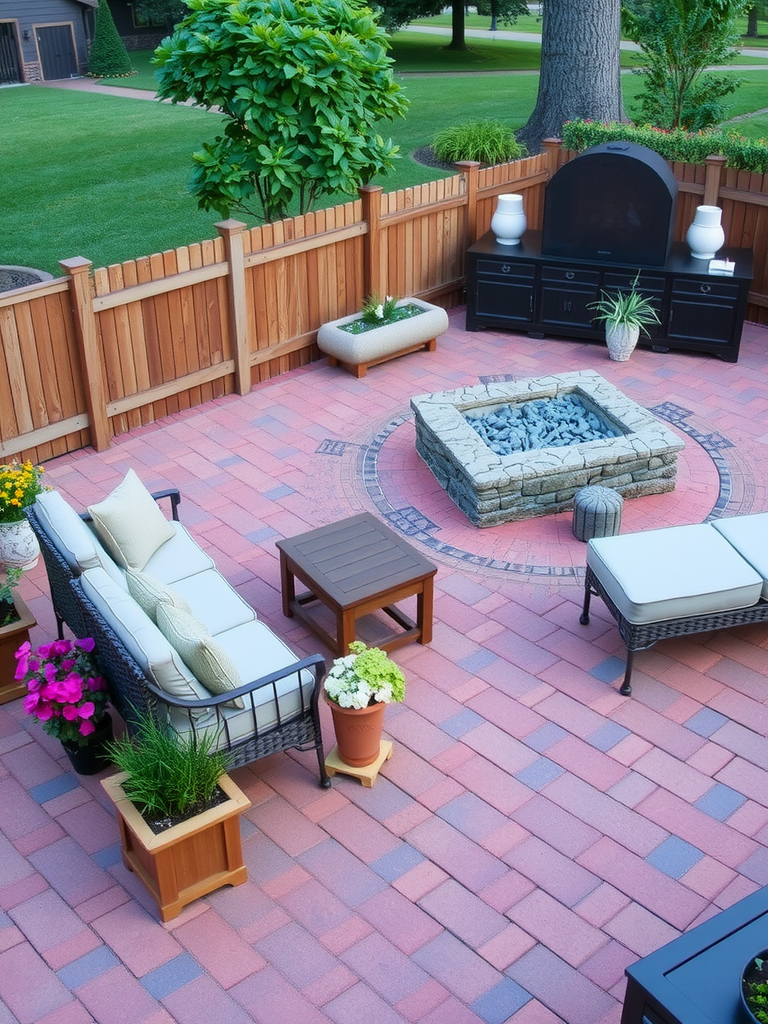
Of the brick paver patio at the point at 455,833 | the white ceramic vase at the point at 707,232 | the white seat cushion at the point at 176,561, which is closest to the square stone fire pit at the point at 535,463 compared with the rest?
the brick paver patio at the point at 455,833

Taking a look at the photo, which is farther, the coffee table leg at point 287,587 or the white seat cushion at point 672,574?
the coffee table leg at point 287,587

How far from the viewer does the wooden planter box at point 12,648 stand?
5.66 m

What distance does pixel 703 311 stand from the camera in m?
10.0

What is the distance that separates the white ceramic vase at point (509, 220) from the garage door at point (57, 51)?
91.0 feet

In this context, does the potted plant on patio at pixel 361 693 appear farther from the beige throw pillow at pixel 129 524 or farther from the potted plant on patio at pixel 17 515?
the potted plant on patio at pixel 17 515

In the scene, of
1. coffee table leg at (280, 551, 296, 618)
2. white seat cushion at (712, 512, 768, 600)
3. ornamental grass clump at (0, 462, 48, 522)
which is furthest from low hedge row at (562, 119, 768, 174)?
ornamental grass clump at (0, 462, 48, 522)

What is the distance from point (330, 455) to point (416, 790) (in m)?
3.82

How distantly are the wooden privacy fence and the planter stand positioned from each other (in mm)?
4202

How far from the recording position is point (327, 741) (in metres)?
5.46

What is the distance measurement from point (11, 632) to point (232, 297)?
4359 millimetres

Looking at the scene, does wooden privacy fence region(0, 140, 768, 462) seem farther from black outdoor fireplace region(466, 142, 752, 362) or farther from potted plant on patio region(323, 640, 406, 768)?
potted plant on patio region(323, 640, 406, 768)

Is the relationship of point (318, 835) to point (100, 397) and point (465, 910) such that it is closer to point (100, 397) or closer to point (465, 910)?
point (465, 910)

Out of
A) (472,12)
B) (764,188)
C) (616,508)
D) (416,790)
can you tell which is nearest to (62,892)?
(416,790)

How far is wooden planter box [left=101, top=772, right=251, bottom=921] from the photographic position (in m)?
4.32
